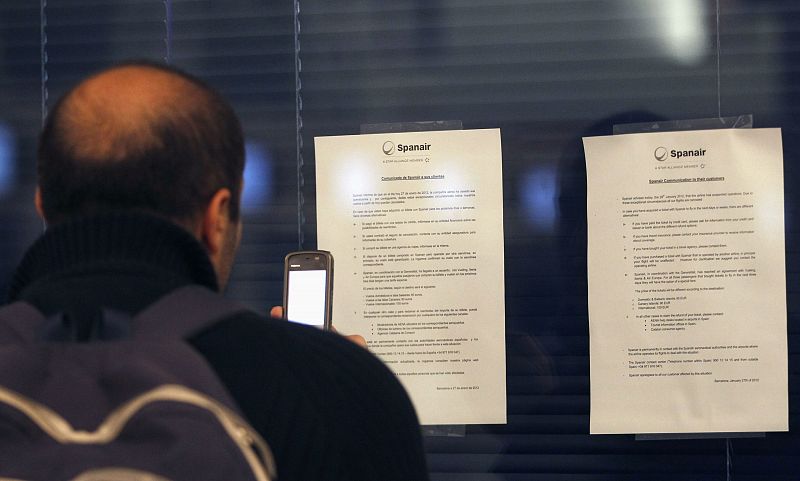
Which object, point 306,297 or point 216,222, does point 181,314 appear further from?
point 306,297

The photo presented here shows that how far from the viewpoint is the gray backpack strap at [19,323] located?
0.79 metres

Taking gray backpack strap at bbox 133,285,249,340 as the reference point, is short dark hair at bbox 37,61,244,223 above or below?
above

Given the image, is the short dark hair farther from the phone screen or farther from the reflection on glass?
the reflection on glass

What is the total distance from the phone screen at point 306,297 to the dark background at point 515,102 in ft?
0.74

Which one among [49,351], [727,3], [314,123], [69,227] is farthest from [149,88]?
[727,3]

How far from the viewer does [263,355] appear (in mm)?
812

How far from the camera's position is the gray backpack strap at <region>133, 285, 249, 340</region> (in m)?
0.79

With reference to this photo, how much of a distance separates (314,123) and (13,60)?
674 mm

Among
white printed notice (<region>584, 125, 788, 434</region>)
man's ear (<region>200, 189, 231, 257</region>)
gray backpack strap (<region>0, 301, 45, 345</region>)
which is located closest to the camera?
gray backpack strap (<region>0, 301, 45, 345</region>)

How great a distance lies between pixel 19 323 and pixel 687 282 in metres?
1.54

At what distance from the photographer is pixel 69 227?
85 centimetres

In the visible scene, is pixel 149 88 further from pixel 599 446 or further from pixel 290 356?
pixel 599 446

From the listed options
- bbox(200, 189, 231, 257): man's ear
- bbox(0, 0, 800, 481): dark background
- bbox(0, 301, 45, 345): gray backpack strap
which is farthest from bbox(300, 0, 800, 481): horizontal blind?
bbox(0, 301, 45, 345): gray backpack strap

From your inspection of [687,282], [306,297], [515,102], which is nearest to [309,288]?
[306,297]
